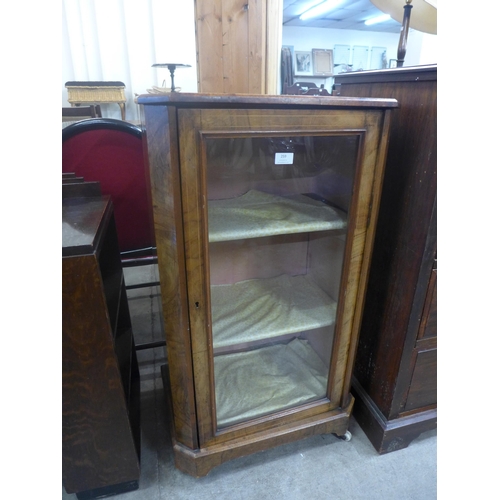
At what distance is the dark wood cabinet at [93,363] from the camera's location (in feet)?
2.39

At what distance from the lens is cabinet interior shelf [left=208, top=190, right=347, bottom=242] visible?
84 centimetres

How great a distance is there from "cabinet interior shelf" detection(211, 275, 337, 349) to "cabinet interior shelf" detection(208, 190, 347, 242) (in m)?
0.26

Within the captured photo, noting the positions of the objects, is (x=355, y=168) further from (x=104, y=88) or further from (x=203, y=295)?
(x=104, y=88)

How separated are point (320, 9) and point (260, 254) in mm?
6677

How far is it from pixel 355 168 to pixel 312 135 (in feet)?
A: 0.47

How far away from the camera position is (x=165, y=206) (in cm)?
69

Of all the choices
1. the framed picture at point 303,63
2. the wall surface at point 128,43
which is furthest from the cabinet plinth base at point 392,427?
the framed picture at point 303,63

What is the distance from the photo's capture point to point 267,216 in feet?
3.01

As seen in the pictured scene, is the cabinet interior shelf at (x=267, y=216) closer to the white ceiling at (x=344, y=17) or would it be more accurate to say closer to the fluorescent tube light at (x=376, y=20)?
the white ceiling at (x=344, y=17)

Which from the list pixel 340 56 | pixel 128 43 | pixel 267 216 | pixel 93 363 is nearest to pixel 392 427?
pixel 267 216

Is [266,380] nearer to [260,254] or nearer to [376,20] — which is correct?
[260,254]

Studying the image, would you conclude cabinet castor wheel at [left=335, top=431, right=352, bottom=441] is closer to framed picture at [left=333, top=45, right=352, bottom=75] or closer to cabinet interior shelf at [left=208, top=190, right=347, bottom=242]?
cabinet interior shelf at [left=208, top=190, right=347, bottom=242]

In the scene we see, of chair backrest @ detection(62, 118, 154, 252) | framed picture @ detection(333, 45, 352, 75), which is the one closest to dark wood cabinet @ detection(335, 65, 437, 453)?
chair backrest @ detection(62, 118, 154, 252)
